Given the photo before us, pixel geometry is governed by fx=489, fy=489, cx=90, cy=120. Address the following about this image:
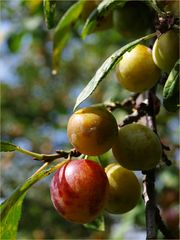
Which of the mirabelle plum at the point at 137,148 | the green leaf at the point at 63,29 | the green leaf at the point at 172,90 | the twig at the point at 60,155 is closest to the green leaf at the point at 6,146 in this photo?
the twig at the point at 60,155

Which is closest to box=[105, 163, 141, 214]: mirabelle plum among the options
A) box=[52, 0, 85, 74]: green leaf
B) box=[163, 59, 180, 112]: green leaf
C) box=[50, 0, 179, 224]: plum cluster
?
box=[50, 0, 179, 224]: plum cluster

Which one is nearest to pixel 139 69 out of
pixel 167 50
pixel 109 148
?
pixel 167 50

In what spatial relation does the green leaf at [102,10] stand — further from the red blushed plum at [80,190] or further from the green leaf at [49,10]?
the red blushed plum at [80,190]

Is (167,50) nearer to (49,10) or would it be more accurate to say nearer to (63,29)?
(49,10)

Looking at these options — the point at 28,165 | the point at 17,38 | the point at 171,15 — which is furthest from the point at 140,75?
the point at 28,165

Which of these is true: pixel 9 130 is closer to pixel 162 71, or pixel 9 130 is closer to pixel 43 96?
pixel 43 96
